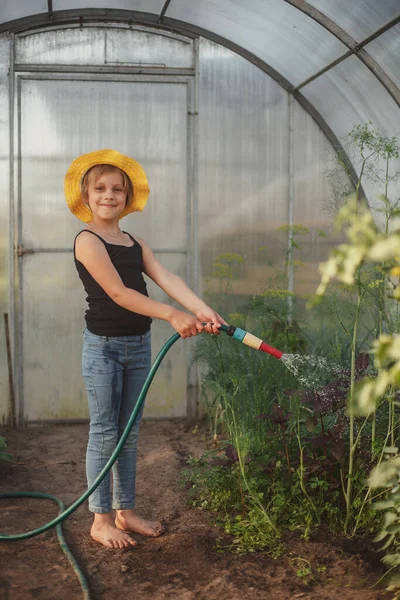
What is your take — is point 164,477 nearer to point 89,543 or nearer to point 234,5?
point 89,543

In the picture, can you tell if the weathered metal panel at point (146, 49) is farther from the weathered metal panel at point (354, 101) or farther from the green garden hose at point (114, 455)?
the green garden hose at point (114, 455)

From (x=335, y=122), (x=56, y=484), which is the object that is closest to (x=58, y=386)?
(x=56, y=484)

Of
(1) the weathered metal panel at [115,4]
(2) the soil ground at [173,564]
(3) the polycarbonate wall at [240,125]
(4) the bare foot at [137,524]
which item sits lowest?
(2) the soil ground at [173,564]

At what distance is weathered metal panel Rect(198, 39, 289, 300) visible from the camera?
18.1 feet

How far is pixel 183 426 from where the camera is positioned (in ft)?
17.9

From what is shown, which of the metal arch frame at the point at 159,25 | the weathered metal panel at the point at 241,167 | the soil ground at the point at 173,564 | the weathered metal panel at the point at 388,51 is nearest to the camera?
Answer: the soil ground at the point at 173,564

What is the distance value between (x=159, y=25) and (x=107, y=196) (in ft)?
9.36

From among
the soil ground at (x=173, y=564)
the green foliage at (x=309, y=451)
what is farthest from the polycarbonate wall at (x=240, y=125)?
the soil ground at (x=173, y=564)

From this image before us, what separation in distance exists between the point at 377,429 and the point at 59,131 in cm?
334

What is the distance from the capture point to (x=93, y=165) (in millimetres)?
3137

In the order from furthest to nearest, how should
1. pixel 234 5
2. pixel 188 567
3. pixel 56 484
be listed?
pixel 234 5, pixel 56 484, pixel 188 567

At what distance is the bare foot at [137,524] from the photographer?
324cm

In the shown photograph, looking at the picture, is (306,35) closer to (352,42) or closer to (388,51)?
(352,42)

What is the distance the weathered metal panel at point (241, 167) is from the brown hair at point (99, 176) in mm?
2362
